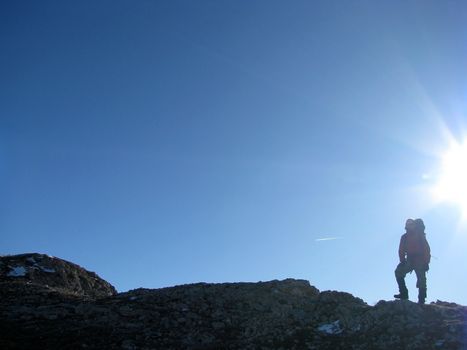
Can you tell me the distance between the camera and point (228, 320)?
626 inches

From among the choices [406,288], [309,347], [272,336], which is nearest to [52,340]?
[272,336]

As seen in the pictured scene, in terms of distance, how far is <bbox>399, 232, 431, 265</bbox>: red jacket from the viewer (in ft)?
54.6

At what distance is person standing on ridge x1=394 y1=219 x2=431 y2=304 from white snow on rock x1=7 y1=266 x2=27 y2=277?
679 inches

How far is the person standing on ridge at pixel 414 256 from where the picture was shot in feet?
54.5

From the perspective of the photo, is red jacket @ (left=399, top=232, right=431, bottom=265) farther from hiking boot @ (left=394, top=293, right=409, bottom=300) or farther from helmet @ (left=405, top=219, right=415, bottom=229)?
hiking boot @ (left=394, top=293, right=409, bottom=300)

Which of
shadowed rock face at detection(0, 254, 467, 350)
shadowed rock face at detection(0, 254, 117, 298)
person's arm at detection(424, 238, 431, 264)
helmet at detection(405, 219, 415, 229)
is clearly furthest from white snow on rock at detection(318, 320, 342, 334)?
shadowed rock face at detection(0, 254, 117, 298)

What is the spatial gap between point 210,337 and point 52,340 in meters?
4.38

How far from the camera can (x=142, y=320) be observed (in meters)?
15.8

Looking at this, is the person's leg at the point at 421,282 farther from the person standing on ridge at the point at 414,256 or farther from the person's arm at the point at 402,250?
the person's arm at the point at 402,250

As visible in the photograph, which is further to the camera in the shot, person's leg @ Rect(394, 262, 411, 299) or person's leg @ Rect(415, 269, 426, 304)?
person's leg @ Rect(394, 262, 411, 299)

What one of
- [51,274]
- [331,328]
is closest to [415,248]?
[331,328]

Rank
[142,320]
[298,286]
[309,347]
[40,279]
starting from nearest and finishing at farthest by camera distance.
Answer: [309,347] < [142,320] < [298,286] < [40,279]

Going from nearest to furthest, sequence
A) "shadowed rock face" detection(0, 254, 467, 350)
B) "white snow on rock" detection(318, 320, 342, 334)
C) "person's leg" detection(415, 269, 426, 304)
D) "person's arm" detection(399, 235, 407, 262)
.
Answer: "shadowed rock face" detection(0, 254, 467, 350) < "white snow on rock" detection(318, 320, 342, 334) < "person's leg" detection(415, 269, 426, 304) < "person's arm" detection(399, 235, 407, 262)

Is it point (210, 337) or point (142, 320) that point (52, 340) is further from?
point (210, 337)
